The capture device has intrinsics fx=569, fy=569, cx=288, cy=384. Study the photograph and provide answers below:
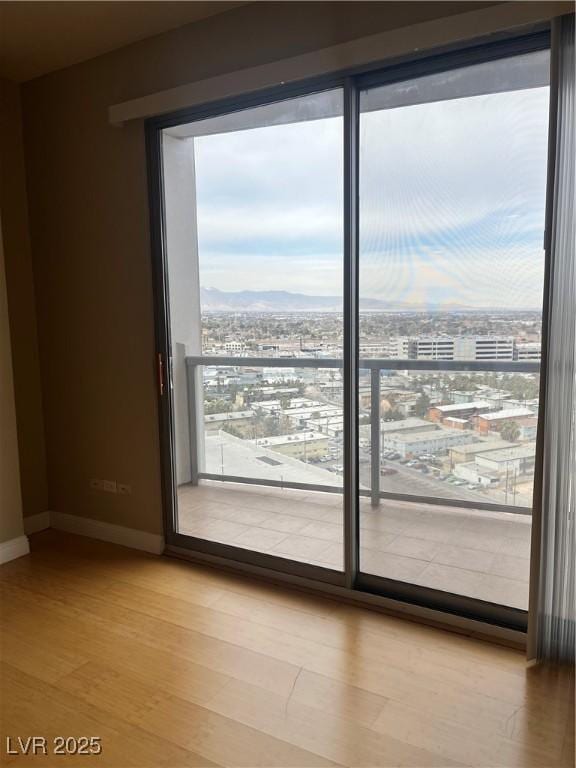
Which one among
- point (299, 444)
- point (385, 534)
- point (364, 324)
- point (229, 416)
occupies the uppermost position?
point (364, 324)

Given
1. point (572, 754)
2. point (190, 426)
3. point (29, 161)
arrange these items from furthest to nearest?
1. point (29, 161)
2. point (190, 426)
3. point (572, 754)

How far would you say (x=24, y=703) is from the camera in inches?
81.4

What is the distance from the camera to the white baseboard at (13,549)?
10.7ft

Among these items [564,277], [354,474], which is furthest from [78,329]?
[564,277]

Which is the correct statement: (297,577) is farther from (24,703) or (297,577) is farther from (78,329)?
(78,329)

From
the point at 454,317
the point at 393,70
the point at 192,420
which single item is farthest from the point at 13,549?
the point at 393,70

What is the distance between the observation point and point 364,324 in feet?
8.65

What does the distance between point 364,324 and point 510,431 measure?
0.79m

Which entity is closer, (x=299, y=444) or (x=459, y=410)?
(x=459, y=410)

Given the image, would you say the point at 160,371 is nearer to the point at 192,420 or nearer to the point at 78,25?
the point at 192,420

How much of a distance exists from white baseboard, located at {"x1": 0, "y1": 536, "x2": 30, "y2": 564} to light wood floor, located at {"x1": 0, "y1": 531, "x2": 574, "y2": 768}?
392 millimetres

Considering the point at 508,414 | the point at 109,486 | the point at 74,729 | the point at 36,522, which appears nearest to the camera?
the point at 74,729

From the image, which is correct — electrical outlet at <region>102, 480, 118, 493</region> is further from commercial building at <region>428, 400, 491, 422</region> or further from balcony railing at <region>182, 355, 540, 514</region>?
commercial building at <region>428, 400, 491, 422</region>

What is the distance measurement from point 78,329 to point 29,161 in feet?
3.66
